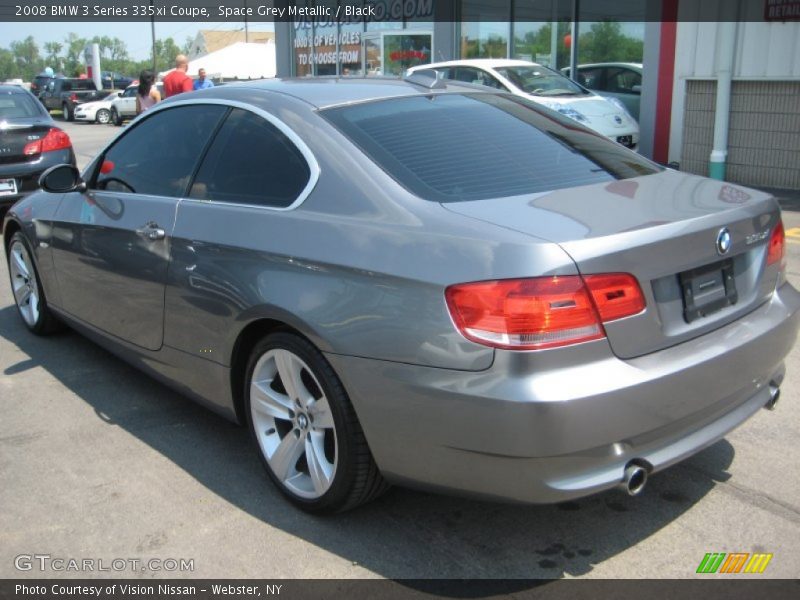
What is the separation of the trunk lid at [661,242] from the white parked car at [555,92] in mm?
8694

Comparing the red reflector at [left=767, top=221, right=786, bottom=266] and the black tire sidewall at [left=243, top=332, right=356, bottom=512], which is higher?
the red reflector at [left=767, top=221, right=786, bottom=266]

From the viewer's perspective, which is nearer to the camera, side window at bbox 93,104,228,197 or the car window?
side window at bbox 93,104,228,197

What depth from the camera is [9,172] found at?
29.9 ft

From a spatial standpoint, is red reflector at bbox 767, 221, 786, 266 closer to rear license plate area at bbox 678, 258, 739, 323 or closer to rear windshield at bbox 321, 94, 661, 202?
rear license plate area at bbox 678, 258, 739, 323

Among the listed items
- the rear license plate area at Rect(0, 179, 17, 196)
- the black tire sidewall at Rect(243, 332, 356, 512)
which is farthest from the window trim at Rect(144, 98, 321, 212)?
the rear license plate area at Rect(0, 179, 17, 196)

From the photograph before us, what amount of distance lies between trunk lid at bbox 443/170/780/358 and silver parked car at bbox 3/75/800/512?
0.01 meters

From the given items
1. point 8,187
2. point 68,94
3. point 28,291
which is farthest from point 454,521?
point 68,94

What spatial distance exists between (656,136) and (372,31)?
1029 cm

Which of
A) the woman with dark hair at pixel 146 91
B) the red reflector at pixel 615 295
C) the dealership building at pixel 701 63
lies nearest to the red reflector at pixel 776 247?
the red reflector at pixel 615 295

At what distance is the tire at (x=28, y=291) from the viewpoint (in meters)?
5.38

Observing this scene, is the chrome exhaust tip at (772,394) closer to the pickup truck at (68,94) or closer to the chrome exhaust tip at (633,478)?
the chrome exhaust tip at (633,478)

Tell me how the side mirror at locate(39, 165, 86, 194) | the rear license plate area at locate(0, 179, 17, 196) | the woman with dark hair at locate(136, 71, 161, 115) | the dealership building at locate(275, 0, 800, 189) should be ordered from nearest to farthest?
the side mirror at locate(39, 165, 86, 194) < the rear license plate area at locate(0, 179, 17, 196) < the dealership building at locate(275, 0, 800, 189) < the woman with dark hair at locate(136, 71, 161, 115)

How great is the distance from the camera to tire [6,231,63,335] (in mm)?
5375

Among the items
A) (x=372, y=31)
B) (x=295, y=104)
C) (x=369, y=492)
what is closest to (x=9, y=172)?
(x=295, y=104)
